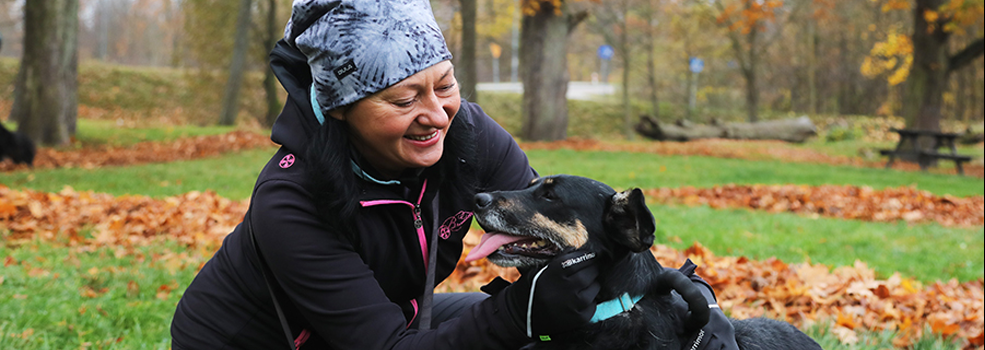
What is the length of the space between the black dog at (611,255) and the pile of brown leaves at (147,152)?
491 inches

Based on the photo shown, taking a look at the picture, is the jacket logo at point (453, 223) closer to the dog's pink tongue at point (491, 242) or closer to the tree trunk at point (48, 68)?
the dog's pink tongue at point (491, 242)

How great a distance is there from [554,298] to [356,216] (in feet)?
2.61

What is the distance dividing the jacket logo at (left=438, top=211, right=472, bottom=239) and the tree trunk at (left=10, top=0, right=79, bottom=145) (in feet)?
49.0

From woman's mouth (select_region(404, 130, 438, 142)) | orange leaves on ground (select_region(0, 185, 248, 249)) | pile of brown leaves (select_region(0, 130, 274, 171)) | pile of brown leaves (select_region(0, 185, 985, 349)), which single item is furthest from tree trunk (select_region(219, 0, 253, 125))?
woman's mouth (select_region(404, 130, 438, 142))

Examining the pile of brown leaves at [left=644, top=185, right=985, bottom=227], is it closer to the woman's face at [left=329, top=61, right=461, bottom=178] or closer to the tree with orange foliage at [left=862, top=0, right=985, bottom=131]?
the woman's face at [left=329, top=61, right=461, bottom=178]

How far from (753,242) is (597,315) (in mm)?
5036

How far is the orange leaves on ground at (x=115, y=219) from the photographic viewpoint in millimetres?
6273

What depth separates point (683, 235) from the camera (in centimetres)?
696

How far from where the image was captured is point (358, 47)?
2.18 m

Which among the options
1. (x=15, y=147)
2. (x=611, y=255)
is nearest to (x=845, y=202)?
(x=611, y=255)

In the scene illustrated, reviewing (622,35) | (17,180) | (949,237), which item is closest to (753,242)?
(949,237)

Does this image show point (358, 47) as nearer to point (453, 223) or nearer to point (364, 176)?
point (364, 176)

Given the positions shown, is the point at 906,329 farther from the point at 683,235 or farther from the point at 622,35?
the point at 622,35

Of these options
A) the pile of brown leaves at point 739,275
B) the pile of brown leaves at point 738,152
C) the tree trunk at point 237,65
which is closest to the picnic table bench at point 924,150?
the pile of brown leaves at point 738,152
